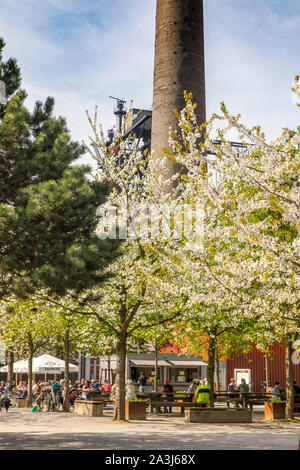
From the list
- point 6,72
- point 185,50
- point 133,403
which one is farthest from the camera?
point 185,50

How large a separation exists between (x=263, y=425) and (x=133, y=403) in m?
4.54

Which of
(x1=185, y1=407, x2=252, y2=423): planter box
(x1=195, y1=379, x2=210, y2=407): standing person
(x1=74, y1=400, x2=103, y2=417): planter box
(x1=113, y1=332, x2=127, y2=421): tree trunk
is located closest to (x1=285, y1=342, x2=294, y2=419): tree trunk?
(x1=185, y1=407, x2=252, y2=423): planter box

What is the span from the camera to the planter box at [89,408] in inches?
882

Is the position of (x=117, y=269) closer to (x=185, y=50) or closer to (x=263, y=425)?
(x=263, y=425)

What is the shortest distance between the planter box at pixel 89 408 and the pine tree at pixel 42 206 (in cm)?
1152

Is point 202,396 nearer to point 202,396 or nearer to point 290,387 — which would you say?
point 202,396

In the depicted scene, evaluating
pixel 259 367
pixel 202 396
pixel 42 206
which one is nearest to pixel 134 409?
pixel 202 396

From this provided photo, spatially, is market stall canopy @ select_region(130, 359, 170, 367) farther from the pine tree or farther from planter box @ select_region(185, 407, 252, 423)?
the pine tree

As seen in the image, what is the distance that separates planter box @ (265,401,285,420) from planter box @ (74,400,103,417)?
6700mm

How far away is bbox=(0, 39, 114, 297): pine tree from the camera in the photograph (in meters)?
10.7

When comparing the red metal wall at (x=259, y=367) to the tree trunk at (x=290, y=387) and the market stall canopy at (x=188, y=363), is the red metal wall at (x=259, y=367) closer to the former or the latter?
the market stall canopy at (x=188, y=363)

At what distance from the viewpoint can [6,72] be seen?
1282 cm

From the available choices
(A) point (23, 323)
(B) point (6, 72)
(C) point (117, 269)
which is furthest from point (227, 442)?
(A) point (23, 323)

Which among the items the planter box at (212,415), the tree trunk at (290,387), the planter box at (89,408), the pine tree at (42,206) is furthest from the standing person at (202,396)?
the pine tree at (42,206)
